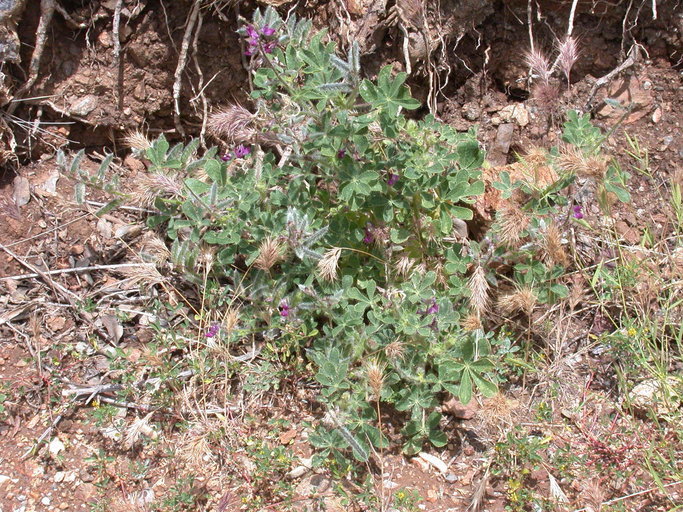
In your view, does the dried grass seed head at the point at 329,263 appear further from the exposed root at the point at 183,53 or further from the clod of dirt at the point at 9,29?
the clod of dirt at the point at 9,29

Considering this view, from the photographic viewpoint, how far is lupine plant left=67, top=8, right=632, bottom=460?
271 centimetres

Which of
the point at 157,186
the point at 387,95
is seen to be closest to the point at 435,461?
the point at 387,95

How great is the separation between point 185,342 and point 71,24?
1.75m

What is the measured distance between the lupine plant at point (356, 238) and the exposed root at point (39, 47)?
0.92m

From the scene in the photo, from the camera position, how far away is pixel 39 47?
340cm

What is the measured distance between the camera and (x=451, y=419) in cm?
299

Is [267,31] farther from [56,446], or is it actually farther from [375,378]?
[56,446]

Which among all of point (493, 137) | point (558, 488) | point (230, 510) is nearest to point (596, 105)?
point (493, 137)

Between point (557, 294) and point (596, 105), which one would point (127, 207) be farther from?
point (596, 105)

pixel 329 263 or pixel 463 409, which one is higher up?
pixel 329 263

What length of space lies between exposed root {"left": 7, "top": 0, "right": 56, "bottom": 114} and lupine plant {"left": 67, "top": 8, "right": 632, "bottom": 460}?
92 cm

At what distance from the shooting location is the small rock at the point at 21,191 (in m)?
3.47

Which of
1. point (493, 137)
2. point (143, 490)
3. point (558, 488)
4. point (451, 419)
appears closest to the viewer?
point (558, 488)

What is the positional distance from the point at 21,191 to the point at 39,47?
0.73m
